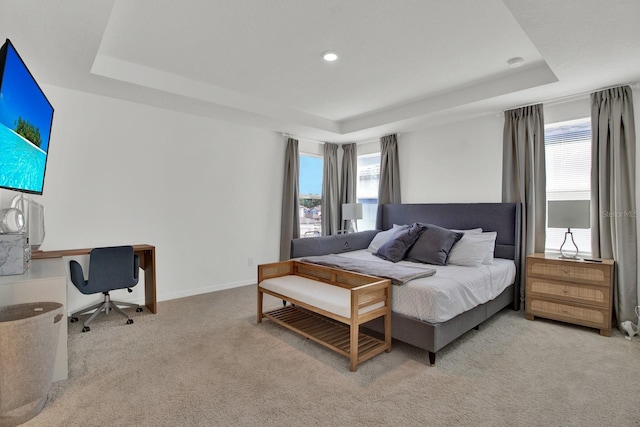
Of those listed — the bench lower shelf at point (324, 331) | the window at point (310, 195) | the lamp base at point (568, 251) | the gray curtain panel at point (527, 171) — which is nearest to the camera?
the bench lower shelf at point (324, 331)

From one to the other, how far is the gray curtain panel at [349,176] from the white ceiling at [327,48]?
1.63 metres

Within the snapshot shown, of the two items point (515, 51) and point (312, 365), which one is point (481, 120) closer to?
point (515, 51)

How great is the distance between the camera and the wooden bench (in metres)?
2.38

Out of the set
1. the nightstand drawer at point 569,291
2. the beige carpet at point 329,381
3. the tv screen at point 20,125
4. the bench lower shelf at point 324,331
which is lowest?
the beige carpet at point 329,381

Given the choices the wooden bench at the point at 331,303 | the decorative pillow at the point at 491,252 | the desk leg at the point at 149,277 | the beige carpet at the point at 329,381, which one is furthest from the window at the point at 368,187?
the desk leg at the point at 149,277

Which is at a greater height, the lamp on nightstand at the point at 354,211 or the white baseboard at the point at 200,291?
the lamp on nightstand at the point at 354,211

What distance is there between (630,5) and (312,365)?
10.1ft

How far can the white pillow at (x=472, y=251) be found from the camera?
333 centimetres

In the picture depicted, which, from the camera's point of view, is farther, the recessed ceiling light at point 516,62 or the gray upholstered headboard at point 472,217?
the gray upholstered headboard at point 472,217

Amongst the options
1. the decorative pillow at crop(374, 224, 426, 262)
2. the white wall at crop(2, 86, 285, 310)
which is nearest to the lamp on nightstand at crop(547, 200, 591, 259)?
the decorative pillow at crop(374, 224, 426, 262)

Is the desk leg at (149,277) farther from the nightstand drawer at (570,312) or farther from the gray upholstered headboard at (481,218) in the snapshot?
the nightstand drawer at (570,312)

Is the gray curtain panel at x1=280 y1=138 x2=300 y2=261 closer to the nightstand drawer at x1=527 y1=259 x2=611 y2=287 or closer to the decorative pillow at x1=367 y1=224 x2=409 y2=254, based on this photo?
the decorative pillow at x1=367 y1=224 x2=409 y2=254

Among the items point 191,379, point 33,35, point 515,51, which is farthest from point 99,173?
point 515,51

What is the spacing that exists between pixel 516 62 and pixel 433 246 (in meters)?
1.96
